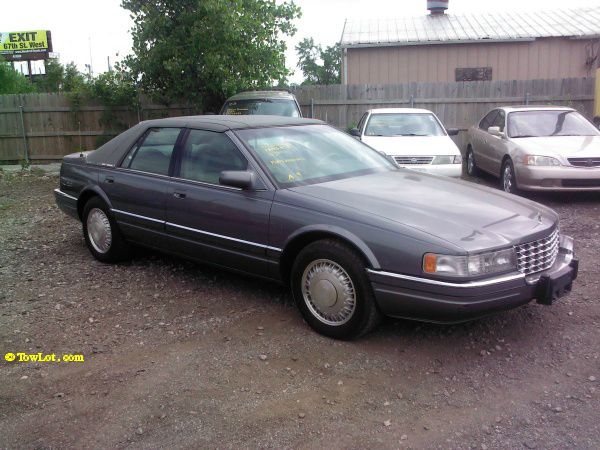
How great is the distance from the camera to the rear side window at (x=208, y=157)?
470 centimetres

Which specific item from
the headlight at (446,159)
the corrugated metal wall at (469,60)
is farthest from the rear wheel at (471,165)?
the corrugated metal wall at (469,60)

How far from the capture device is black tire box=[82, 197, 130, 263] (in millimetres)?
5750

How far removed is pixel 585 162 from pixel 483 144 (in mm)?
2518

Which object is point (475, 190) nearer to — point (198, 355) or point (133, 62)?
point (198, 355)

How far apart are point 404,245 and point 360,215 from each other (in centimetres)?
40

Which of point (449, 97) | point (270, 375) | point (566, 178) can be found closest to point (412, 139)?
point (566, 178)

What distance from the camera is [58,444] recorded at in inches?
119

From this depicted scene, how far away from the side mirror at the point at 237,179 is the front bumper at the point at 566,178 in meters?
5.36

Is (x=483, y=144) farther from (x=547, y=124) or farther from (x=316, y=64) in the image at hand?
(x=316, y=64)

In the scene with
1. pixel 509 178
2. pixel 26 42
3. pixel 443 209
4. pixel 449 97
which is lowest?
pixel 509 178

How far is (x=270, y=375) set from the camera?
3.64 metres

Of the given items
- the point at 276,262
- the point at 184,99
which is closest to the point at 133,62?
the point at 184,99

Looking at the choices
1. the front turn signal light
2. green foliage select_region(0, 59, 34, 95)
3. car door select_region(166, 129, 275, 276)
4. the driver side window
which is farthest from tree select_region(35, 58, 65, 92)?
the front turn signal light

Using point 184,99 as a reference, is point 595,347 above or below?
below
